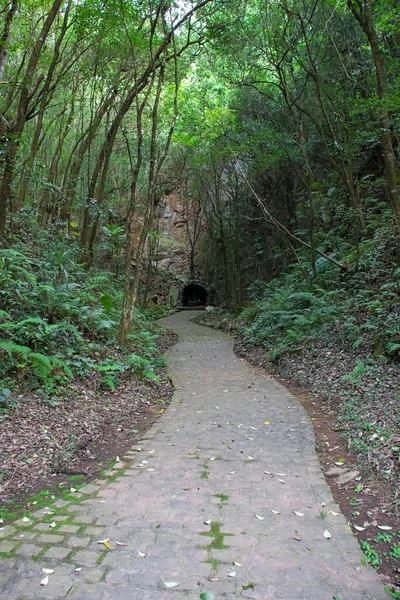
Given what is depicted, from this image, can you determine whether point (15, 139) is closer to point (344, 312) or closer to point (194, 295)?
point (344, 312)

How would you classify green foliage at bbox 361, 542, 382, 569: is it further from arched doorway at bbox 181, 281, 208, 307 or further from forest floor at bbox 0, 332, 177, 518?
arched doorway at bbox 181, 281, 208, 307

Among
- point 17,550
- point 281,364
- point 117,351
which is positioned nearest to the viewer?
point 17,550

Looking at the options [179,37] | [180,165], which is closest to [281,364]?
[179,37]

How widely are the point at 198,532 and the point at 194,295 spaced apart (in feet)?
88.0

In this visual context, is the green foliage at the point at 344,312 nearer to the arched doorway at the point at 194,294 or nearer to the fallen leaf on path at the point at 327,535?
the fallen leaf on path at the point at 327,535

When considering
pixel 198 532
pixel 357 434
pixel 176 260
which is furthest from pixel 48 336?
pixel 176 260

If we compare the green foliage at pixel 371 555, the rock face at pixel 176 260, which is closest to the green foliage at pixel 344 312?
the green foliage at pixel 371 555

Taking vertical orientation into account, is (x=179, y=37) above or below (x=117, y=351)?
above

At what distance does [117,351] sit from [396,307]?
5.38m

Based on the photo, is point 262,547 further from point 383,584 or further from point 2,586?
point 2,586

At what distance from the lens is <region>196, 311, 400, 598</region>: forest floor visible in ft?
9.41

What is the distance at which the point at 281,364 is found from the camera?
28.4 ft

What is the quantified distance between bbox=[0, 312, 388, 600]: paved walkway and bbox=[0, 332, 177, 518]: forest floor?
1.02ft

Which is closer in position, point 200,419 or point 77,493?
point 77,493
